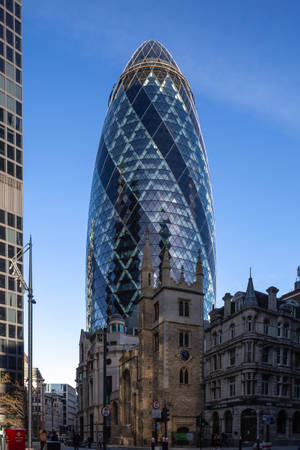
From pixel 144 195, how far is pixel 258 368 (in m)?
69.5

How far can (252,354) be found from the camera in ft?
164

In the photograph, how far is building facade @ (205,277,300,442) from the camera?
49.8m

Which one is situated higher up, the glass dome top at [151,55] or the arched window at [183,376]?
the glass dome top at [151,55]

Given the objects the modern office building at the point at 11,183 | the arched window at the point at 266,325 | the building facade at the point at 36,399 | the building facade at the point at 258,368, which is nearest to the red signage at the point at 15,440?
the building facade at the point at 258,368

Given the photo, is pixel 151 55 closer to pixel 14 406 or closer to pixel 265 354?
pixel 14 406

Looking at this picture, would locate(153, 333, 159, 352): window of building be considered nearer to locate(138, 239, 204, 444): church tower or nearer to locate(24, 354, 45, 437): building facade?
Result: locate(138, 239, 204, 444): church tower

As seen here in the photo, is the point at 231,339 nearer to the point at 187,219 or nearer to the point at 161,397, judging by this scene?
the point at 161,397

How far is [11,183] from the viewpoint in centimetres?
9181

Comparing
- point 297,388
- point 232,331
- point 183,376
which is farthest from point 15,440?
point 183,376

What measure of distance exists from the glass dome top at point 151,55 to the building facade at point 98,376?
232 ft

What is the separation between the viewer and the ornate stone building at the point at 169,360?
59.8 metres

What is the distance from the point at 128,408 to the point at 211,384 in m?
17.7

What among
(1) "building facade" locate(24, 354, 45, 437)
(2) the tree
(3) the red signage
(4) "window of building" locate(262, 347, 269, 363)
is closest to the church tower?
(4) "window of building" locate(262, 347, 269, 363)

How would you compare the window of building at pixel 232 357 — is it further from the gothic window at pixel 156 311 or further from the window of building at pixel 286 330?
the gothic window at pixel 156 311
